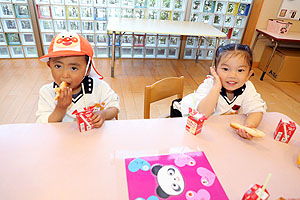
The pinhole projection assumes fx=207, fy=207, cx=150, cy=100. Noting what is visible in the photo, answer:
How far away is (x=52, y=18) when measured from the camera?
A: 3.29 metres

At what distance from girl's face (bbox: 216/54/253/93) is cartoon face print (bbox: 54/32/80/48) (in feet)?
2.58

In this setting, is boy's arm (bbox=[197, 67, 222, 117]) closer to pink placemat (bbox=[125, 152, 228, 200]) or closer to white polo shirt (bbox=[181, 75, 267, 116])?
white polo shirt (bbox=[181, 75, 267, 116])

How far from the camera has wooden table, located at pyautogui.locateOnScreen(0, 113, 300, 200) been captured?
70cm

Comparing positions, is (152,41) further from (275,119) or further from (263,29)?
(275,119)

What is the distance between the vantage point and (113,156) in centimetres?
82

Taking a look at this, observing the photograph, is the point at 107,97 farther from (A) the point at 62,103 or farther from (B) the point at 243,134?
(B) the point at 243,134

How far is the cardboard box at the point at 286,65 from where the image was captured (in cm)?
331

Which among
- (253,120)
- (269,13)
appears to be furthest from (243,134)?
(269,13)

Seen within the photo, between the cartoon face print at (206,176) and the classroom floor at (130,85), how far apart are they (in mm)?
1531

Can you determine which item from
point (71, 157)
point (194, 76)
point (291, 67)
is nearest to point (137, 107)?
point (194, 76)

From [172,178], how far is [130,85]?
230 cm

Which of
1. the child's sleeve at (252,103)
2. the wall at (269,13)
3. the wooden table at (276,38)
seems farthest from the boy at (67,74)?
the wall at (269,13)

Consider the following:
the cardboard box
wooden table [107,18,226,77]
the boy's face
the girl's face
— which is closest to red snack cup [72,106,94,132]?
the boy's face

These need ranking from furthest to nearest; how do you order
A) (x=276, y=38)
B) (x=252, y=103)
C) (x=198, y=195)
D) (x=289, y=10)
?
(x=289, y=10) < (x=276, y=38) < (x=252, y=103) < (x=198, y=195)
